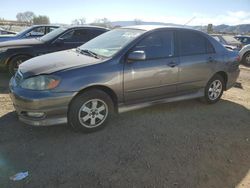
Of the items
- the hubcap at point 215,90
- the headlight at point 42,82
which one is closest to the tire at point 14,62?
the headlight at point 42,82

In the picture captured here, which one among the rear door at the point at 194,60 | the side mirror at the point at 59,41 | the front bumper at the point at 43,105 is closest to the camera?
the front bumper at the point at 43,105

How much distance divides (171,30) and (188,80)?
3.22ft

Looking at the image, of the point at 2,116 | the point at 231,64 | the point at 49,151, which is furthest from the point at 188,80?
the point at 2,116

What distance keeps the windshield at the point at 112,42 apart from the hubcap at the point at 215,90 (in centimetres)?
206

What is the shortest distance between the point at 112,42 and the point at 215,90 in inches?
99.1

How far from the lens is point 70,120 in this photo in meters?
3.72

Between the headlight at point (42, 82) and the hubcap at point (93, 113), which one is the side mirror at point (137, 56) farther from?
the headlight at point (42, 82)

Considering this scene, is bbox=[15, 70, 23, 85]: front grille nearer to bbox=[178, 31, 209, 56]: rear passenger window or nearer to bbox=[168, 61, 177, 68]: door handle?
bbox=[168, 61, 177, 68]: door handle

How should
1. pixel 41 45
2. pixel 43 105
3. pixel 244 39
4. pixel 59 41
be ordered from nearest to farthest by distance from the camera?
pixel 43 105, pixel 41 45, pixel 59 41, pixel 244 39

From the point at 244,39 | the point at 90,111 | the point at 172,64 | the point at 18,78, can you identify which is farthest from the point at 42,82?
the point at 244,39

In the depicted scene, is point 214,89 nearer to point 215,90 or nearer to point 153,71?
point 215,90

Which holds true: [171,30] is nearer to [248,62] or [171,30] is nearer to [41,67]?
[41,67]

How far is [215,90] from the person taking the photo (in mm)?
5504

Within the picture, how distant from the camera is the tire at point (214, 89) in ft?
17.5
